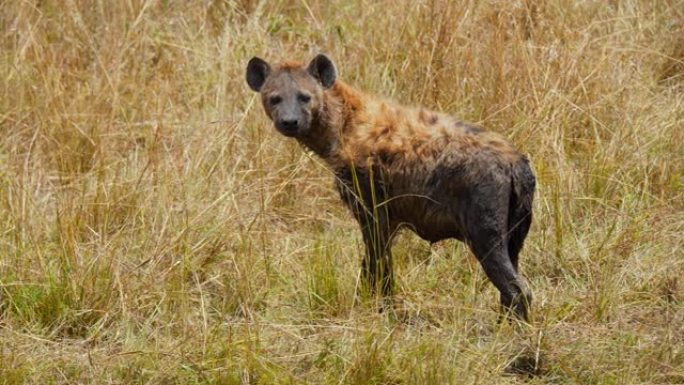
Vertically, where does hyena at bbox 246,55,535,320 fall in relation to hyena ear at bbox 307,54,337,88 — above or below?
below

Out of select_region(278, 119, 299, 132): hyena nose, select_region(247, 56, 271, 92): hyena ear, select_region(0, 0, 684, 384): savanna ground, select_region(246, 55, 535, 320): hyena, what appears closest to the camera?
select_region(0, 0, 684, 384): savanna ground

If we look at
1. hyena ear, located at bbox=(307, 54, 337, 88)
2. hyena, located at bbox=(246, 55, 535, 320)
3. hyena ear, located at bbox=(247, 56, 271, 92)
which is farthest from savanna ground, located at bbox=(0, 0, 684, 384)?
hyena ear, located at bbox=(307, 54, 337, 88)

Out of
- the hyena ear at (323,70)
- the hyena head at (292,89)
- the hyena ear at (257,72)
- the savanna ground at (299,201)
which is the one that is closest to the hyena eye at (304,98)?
the hyena head at (292,89)

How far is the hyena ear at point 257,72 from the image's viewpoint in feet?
21.2

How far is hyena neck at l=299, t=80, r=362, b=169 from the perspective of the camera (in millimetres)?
6219

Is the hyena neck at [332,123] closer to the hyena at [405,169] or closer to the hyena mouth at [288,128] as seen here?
the hyena at [405,169]

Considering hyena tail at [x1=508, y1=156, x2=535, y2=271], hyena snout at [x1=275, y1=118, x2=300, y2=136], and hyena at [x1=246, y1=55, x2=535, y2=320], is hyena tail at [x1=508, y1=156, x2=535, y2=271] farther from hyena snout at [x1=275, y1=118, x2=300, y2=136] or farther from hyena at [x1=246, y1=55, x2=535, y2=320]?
hyena snout at [x1=275, y1=118, x2=300, y2=136]

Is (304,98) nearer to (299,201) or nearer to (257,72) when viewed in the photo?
(257,72)

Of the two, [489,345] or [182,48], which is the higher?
[182,48]

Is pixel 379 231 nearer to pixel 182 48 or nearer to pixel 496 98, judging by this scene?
pixel 496 98

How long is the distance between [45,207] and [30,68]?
1.45m

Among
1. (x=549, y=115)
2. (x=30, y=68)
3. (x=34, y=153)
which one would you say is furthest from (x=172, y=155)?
(x=549, y=115)

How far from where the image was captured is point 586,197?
6.87 m

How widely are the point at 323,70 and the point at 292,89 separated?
18 cm
